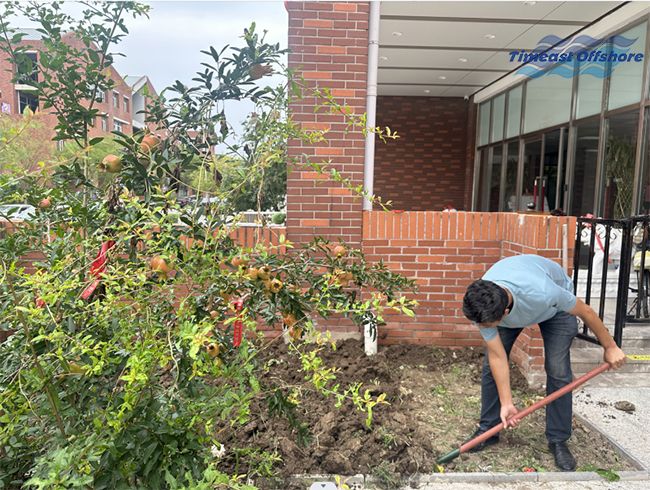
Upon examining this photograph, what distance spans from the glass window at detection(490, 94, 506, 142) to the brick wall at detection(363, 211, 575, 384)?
694 cm

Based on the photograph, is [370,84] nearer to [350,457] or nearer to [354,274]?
[354,274]

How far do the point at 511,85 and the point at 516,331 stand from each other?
322 inches

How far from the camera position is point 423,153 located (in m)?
12.3

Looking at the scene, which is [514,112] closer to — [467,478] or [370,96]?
[370,96]

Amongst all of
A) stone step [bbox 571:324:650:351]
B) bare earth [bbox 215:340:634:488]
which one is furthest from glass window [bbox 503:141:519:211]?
bare earth [bbox 215:340:634:488]

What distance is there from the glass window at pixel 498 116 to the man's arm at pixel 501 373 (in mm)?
8870

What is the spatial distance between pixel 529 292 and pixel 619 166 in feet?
17.2

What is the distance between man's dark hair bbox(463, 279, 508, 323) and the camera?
255cm

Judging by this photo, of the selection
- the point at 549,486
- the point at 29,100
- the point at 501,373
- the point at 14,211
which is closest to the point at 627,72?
the point at 501,373

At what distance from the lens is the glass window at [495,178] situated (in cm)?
1090

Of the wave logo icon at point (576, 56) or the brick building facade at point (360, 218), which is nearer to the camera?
the brick building facade at point (360, 218)

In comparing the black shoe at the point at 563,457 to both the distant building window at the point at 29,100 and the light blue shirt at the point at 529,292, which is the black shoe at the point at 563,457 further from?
the distant building window at the point at 29,100

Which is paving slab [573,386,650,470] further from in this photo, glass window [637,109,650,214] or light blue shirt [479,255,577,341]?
glass window [637,109,650,214]

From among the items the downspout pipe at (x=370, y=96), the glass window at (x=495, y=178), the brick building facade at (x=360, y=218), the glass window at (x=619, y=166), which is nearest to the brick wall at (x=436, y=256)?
the brick building facade at (x=360, y=218)
